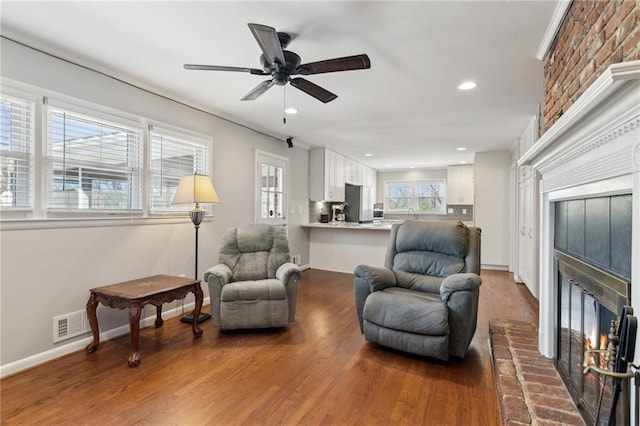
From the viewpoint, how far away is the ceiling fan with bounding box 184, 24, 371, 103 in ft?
5.81

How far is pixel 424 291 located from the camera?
2826 mm

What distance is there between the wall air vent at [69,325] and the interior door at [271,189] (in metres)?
2.43

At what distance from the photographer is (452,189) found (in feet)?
25.0

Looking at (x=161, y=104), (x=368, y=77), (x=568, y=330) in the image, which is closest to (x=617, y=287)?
(x=568, y=330)

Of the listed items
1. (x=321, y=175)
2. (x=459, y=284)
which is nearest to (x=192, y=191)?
(x=459, y=284)

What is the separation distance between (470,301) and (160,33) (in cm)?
290

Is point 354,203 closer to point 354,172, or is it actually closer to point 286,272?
point 354,172

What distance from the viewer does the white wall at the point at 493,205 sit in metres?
6.04

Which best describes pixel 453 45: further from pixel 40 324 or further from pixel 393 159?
pixel 393 159

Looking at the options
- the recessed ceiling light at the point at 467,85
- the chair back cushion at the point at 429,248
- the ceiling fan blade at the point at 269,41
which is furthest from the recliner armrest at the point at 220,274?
the recessed ceiling light at the point at 467,85

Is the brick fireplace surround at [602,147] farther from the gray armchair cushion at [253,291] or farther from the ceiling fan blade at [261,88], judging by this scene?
the gray armchair cushion at [253,291]

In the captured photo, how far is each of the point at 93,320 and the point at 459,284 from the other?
2896 mm

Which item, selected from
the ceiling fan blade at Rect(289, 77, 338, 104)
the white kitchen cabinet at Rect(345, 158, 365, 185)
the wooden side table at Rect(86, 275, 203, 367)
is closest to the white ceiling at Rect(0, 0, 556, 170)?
the ceiling fan blade at Rect(289, 77, 338, 104)

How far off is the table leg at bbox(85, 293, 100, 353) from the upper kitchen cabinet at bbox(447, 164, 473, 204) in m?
7.11
